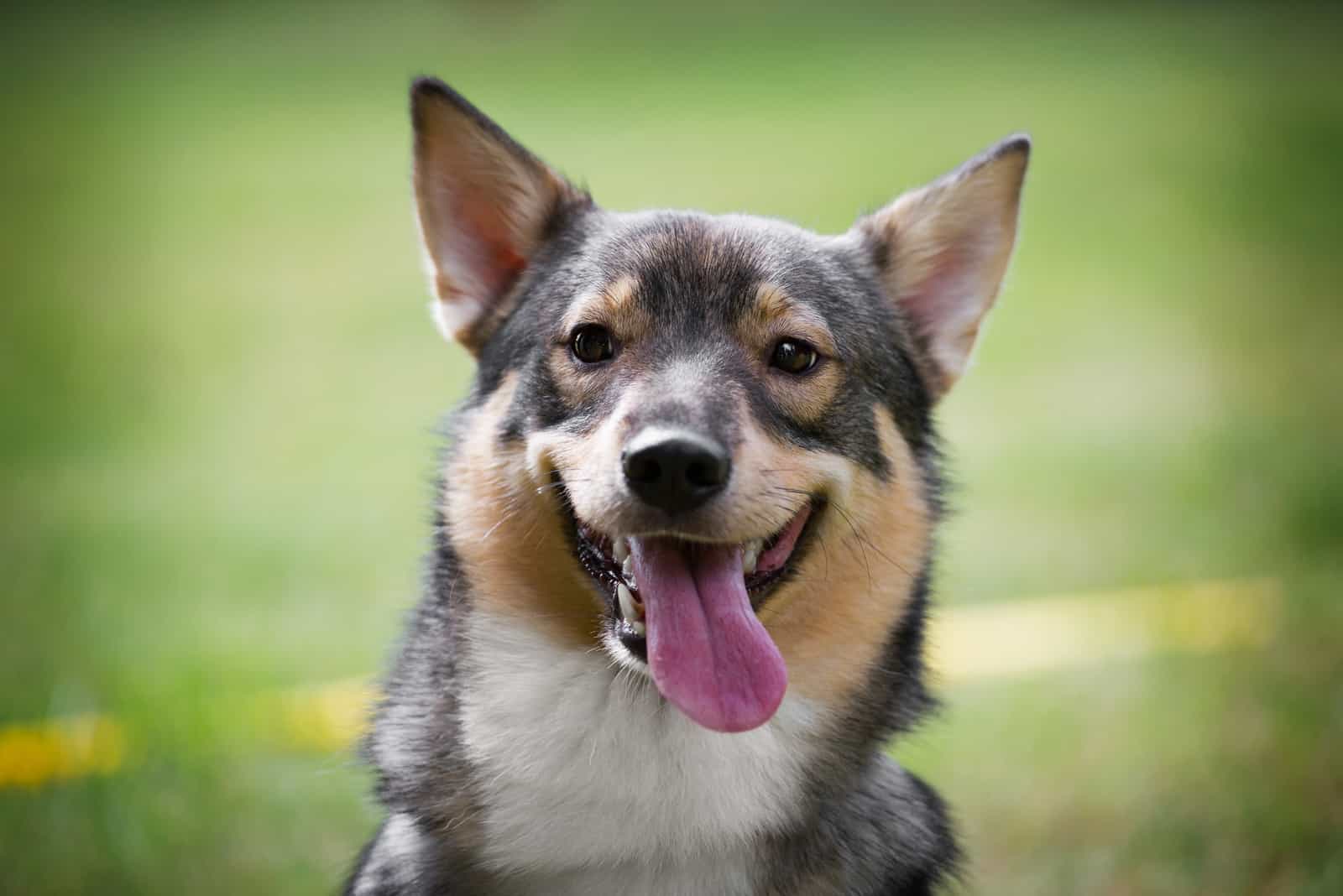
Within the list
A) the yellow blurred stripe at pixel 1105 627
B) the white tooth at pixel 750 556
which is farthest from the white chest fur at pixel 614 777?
the yellow blurred stripe at pixel 1105 627


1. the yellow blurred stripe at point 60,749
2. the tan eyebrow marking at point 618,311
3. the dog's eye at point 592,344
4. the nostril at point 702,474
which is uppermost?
the tan eyebrow marking at point 618,311

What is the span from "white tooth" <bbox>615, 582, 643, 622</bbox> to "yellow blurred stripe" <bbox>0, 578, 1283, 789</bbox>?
7.49 ft

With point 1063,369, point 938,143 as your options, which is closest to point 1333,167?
point 938,143

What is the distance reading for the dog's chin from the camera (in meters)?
2.95

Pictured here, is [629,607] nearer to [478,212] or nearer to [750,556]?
[750,556]

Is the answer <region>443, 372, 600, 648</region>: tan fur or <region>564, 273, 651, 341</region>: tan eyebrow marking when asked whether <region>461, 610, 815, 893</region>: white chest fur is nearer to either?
<region>443, 372, 600, 648</region>: tan fur

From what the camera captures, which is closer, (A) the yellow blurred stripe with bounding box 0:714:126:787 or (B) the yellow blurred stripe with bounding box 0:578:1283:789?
(A) the yellow blurred stripe with bounding box 0:714:126:787

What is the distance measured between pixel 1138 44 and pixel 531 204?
14.8 meters

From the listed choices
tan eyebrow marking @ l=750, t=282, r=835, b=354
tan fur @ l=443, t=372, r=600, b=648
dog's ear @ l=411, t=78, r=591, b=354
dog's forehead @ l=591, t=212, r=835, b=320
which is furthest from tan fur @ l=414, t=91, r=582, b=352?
tan eyebrow marking @ l=750, t=282, r=835, b=354

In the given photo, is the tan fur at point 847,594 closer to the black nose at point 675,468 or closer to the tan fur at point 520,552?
the black nose at point 675,468

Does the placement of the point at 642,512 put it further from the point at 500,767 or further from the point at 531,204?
the point at 531,204

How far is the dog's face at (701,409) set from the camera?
2.89 meters

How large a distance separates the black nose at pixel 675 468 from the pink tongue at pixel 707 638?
0.64ft

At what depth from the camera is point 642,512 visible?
9.30 feet
